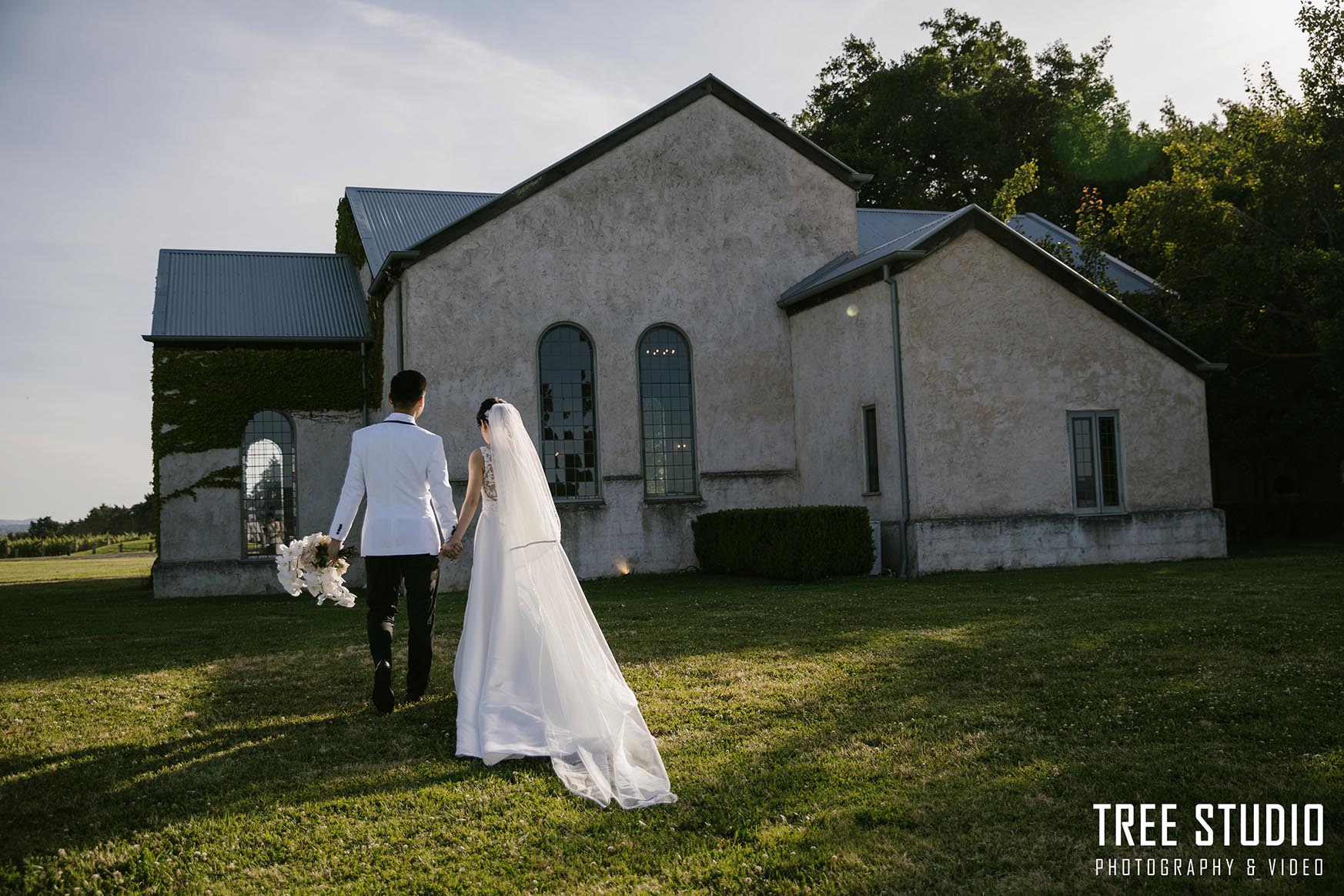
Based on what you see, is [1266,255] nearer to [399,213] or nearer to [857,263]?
[857,263]

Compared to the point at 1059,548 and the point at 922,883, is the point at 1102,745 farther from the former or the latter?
the point at 1059,548

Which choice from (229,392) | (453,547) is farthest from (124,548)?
(453,547)

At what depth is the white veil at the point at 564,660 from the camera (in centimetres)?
550

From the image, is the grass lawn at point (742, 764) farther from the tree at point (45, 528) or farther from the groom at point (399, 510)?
the tree at point (45, 528)

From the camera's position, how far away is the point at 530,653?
6.69 meters

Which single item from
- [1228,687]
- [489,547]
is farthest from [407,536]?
[1228,687]

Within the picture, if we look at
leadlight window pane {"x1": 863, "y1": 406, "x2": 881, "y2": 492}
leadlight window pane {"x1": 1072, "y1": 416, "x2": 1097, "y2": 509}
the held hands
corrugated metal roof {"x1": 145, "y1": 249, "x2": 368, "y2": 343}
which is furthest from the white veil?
corrugated metal roof {"x1": 145, "y1": 249, "x2": 368, "y2": 343}

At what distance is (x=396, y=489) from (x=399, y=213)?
1899 cm

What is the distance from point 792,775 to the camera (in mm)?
5430

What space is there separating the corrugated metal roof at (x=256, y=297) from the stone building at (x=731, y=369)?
12 centimetres

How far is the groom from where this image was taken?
7551 mm

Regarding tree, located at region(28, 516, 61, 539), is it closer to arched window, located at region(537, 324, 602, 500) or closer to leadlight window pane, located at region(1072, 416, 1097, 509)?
arched window, located at region(537, 324, 602, 500)

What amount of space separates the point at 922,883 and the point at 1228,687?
4.24 metres

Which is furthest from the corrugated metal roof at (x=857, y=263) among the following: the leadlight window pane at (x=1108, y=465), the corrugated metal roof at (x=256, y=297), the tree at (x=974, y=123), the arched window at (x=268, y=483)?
the tree at (x=974, y=123)
